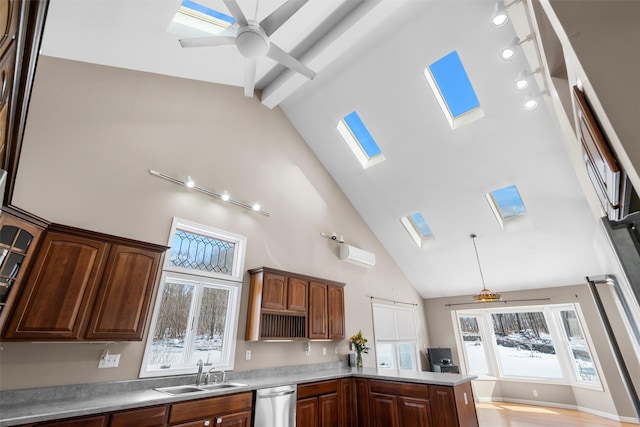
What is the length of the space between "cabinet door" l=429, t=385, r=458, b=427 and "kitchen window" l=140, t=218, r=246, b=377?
8.25ft

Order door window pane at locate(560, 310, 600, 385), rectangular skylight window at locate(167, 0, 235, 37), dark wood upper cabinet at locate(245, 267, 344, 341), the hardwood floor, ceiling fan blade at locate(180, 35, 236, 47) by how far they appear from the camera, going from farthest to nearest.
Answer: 1. door window pane at locate(560, 310, 600, 385)
2. the hardwood floor
3. dark wood upper cabinet at locate(245, 267, 344, 341)
4. rectangular skylight window at locate(167, 0, 235, 37)
5. ceiling fan blade at locate(180, 35, 236, 47)

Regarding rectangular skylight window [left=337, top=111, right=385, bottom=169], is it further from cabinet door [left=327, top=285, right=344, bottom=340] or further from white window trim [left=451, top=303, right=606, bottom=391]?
white window trim [left=451, top=303, right=606, bottom=391]

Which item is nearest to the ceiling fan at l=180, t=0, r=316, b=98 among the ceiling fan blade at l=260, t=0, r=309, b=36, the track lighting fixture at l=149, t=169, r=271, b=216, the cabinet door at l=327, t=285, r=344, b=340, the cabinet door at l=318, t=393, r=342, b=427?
the ceiling fan blade at l=260, t=0, r=309, b=36

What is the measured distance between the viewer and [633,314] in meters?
1.84

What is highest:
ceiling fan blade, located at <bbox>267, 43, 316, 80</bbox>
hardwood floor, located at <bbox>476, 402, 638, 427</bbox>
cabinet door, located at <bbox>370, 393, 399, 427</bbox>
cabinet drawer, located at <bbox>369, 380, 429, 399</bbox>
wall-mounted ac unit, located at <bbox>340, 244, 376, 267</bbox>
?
ceiling fan blade, located at <bbox>267, 43, 316, 80</bbox>

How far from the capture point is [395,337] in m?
6.68

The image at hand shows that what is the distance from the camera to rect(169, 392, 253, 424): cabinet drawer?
256 cm

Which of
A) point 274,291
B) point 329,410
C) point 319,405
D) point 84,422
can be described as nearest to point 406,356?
point 329,410

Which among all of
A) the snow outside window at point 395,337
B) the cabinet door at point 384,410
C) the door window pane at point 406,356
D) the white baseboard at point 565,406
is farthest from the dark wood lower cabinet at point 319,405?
the white baseboard at point 565,406

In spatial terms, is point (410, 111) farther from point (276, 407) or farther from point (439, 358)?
point (439, 358)

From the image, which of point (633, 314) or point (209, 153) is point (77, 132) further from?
point (633, 314)

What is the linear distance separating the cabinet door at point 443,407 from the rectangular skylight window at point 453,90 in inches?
151

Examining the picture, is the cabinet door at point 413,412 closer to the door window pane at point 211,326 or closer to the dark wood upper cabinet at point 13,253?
the door window pane at point 211,326

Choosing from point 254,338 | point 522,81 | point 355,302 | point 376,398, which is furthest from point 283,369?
point 522,81
